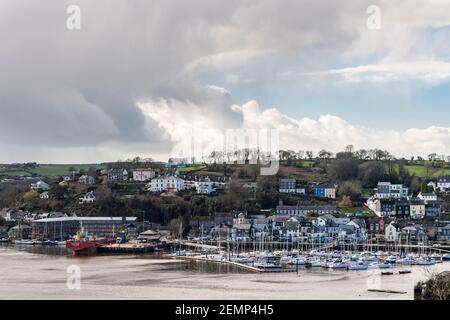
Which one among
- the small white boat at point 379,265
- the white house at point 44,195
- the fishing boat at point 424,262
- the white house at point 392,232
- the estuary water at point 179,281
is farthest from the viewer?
the white house at point 44,195

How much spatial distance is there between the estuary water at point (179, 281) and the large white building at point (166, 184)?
61.4ft

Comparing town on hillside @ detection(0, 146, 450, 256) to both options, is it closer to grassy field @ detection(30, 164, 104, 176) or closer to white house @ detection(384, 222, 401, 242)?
white house @ detection(384, 222, 401, 242)

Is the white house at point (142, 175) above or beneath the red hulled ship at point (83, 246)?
above

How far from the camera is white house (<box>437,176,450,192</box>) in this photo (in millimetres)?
47806

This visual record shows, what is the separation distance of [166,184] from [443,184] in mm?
17485

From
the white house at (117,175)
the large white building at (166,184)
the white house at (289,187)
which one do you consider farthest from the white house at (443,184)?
the white house at (117,175)

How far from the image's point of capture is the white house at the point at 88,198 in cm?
4844

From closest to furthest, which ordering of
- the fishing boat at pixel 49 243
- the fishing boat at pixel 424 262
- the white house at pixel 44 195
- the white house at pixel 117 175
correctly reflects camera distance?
the fishing boat at pixel 424 262 → the fishing boat at pixel 49 243 → the white house at pixel 44 195 → the white house at pixel 117 175

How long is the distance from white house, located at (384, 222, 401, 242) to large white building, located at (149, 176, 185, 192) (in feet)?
52.3

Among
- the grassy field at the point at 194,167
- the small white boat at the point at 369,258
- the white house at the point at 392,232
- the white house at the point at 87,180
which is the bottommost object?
the small white boat at the point at 369,258

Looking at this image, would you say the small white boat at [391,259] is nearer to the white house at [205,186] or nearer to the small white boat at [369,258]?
the small white boat at [369,258]

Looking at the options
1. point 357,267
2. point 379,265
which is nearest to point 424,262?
point 379,265
